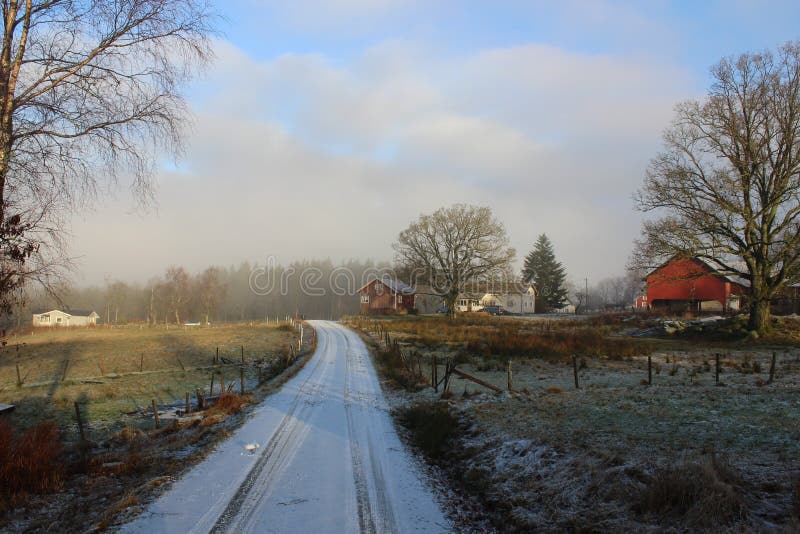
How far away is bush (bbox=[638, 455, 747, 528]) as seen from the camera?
17.5 ft

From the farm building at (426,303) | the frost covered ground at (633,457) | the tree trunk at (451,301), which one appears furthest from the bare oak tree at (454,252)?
the frost covered ground at (633,457)

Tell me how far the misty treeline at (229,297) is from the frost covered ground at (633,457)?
82.7 m

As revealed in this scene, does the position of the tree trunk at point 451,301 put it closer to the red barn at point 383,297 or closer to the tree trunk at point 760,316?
the red barn at point 383,297

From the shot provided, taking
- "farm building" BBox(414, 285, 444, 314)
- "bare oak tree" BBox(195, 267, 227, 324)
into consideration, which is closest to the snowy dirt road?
"farm building" BBox(414, 285, 444, 314)

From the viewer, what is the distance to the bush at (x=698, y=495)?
5.34m

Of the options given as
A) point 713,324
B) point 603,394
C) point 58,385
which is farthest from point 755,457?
point 713,324

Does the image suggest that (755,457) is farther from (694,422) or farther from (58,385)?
(58,385)

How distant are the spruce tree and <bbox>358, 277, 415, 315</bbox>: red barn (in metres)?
24.0

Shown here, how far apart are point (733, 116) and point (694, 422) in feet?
92.2

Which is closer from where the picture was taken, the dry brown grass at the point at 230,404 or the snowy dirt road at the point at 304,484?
the snowy dirt road at the point at 304,484

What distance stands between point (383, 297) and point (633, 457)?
253ft

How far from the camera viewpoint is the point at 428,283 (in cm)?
6681

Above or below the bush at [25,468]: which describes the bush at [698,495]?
above

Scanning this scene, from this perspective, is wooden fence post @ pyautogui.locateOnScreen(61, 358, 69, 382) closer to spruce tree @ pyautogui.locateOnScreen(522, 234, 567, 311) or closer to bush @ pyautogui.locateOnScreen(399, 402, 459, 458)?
bush @ pyautogui.locateOnScreen(399, 402, 459, 458)
